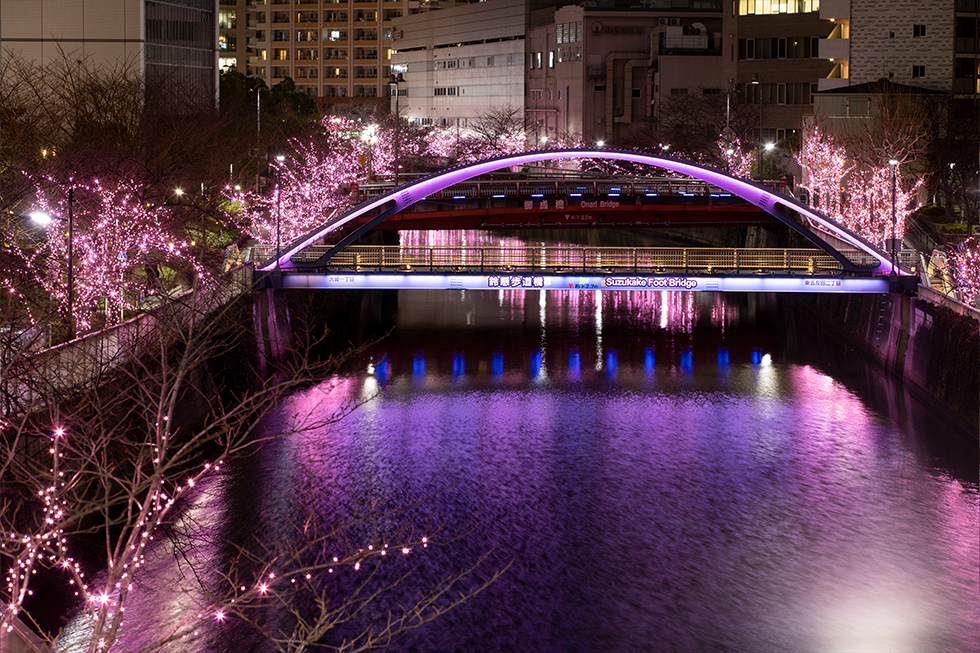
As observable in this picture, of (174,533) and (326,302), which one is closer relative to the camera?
(174,533)

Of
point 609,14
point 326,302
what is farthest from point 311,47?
point 326,302

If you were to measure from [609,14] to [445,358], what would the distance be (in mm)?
70666

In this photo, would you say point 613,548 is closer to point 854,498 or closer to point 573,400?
point 854,498

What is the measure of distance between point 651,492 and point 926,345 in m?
14.7

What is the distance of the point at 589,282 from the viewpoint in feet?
151

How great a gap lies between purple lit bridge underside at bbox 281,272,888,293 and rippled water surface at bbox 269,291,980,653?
3.37 metres

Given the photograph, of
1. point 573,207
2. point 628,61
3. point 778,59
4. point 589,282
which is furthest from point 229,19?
point 589,282

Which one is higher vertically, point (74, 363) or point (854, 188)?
point (854, 188)

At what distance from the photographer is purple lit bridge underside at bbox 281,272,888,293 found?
45.0 metres

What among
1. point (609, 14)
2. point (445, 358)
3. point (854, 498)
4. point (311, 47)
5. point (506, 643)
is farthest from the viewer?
point (311, 47)

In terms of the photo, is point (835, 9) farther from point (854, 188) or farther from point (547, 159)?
point (547, 159)

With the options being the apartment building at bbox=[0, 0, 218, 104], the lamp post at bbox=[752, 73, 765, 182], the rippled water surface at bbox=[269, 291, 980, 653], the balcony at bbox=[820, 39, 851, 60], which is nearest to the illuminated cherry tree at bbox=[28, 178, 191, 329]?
the rippled water surface at bbox=[269, 291, 980, 653]

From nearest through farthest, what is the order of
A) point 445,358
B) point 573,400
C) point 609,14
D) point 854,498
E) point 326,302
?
1. point 854,498
2. point 573,400
3. point 445,358
4. point 326,302
5. point 609,14

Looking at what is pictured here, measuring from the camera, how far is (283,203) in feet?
209
